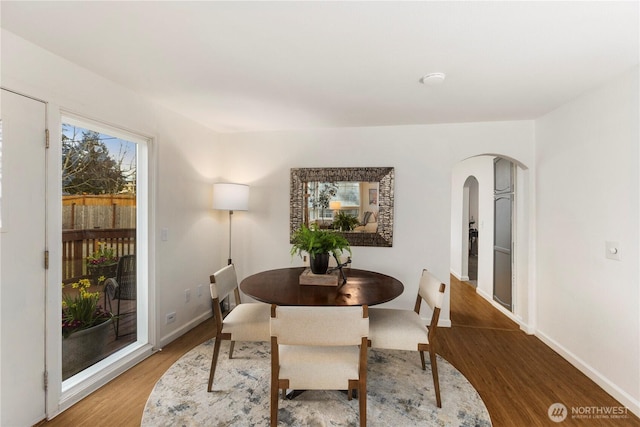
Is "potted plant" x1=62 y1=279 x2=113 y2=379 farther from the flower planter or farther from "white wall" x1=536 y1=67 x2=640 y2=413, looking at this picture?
"white wall" x1=536 y1=67 x2=640 y2=413

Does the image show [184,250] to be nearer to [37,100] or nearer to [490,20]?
[37,100]

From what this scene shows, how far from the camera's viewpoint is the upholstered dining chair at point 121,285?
2.40 meters

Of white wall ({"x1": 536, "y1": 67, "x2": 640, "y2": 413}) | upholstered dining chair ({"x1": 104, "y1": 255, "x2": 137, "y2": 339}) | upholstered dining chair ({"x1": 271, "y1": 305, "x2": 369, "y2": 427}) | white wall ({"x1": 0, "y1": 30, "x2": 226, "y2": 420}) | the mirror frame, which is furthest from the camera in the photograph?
the mirror frame

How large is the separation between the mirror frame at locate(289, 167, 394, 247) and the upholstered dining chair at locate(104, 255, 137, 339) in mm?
1662

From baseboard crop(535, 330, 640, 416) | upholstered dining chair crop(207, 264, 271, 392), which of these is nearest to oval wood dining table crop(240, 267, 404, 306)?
upholstered dining chair crop(207, 264, 271, 392)

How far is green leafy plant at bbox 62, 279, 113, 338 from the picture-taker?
205 cm

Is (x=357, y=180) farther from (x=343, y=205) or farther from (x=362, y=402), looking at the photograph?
(x=362, y=402)

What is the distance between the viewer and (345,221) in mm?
3449

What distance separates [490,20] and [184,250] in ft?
10.2

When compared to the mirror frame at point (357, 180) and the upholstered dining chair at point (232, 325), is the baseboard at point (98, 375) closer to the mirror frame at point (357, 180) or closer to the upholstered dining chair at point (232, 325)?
the upholstered dining chair at point (232, 325)

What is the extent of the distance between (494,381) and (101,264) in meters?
3.24

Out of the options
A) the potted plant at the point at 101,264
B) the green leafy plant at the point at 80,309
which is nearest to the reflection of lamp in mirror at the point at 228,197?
the potted plant at the point at 101,264

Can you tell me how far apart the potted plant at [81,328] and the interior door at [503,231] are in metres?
4.36

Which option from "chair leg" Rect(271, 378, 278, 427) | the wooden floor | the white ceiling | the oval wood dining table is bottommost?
the wooden floor
